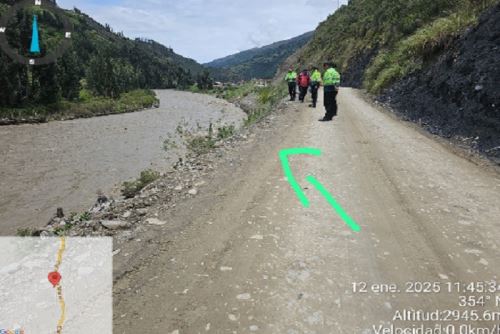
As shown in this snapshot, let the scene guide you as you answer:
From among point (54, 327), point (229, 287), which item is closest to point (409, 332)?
point (229, 287)

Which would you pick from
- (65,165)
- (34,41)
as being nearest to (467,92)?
(65,165)

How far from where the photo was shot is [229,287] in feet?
15.5

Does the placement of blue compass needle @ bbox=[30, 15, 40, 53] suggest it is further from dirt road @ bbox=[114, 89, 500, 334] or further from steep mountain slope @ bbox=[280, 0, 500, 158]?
dirt road @ bbox=[114, 89, 500, 334]

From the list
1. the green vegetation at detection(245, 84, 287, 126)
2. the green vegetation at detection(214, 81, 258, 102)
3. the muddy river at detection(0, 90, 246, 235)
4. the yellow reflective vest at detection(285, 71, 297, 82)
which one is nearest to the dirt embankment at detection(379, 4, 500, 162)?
the yellow reflective vest at detection(285, 71, 297, 82)

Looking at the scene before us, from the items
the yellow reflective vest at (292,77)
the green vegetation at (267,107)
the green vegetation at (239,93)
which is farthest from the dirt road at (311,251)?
the green vegetation at (239,93)

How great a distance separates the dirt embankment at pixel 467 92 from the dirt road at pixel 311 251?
9.57ft

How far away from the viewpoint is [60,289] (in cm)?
510

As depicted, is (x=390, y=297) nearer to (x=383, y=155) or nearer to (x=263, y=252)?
(x=263, y=252)

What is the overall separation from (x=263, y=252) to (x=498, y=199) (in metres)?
4.98

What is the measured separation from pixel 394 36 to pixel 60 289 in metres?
33.6
